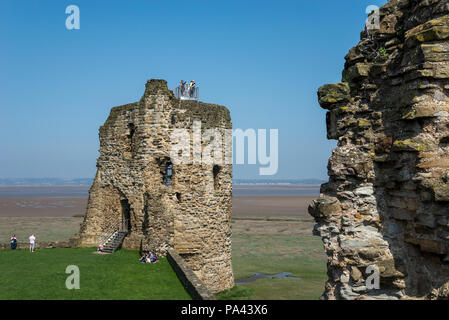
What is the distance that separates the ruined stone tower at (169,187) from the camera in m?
19.6

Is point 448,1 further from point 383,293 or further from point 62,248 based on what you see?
point 62,248

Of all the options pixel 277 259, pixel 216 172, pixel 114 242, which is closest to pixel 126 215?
pixel 114 242

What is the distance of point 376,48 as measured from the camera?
6883mm

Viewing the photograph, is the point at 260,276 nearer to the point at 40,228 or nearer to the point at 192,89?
the point at 192,89

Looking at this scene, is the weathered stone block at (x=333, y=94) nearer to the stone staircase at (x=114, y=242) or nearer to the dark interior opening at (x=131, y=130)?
the dark interior opening at (x=131, y=130)

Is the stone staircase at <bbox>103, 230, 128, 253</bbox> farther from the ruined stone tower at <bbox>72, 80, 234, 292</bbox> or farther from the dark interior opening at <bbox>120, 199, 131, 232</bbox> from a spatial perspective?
the dark interior opening at <bbox>120, 199, 131, 232</bbox>

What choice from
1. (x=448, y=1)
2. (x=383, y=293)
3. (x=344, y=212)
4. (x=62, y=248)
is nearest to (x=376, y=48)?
(x=448, y=1)

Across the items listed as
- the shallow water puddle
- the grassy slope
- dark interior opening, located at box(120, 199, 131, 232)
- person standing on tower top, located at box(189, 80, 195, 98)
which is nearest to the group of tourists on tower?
person standing on tower top, located at box(189, 80, 195, 98)

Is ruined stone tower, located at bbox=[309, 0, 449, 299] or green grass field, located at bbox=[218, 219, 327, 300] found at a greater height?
ruined stone tower, located at bbox=[309, 0, 449, 299]

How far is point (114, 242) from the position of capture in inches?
826

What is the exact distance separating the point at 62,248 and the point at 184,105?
31.1ft

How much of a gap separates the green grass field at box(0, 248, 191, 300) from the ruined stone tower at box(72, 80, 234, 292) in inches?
66.5

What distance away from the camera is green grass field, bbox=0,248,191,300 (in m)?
12.8
